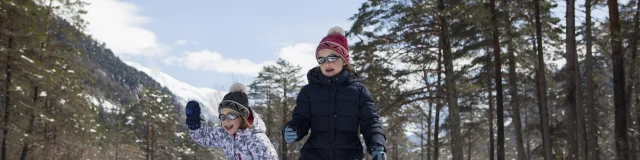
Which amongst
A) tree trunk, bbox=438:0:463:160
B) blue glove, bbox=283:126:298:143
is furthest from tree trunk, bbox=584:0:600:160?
blue glove, bbox=283:126:298:143

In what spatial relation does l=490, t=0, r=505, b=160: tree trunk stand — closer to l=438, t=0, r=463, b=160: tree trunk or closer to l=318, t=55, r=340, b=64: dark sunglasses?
l=438, t=0, r=463, b=160: tree trunk

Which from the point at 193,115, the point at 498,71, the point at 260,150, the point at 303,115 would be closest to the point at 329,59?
the point at 303,115

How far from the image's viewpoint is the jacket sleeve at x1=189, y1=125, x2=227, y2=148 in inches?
189

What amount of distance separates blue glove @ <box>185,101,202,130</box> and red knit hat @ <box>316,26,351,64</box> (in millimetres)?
1213

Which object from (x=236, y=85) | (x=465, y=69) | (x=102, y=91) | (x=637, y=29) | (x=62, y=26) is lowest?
(x=236, y=85)

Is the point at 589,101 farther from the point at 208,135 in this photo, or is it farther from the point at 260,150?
the point at 208,135

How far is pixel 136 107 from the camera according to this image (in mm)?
41438

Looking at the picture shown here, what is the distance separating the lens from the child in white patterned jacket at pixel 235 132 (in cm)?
468

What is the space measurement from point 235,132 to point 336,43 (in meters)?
1.34

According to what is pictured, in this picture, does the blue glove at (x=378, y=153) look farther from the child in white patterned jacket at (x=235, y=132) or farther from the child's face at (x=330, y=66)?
the child in white patterned jacket at (x=235, y=132)

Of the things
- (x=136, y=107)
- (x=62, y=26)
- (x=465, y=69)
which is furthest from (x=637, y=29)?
(x=136, y=107)

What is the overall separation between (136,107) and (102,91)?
144 meters

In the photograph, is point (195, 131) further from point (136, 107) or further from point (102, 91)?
point (102, 91)

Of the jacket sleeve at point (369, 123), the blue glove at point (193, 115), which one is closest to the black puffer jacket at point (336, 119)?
the jacket sleeve at point (369, 123)
